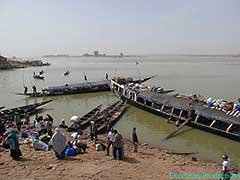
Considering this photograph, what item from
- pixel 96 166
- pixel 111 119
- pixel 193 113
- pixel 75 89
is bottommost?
pixel 111 119

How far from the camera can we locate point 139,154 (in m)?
12.6

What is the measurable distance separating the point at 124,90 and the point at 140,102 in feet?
13.2

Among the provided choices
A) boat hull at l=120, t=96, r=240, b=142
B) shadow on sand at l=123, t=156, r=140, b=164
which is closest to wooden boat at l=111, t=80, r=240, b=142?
boat hull at l=120, t=96, r=240, b=142

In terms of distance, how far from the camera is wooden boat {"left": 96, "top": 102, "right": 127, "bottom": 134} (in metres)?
17.1

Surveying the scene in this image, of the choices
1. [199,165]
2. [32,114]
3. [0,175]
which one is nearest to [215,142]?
[199,165]

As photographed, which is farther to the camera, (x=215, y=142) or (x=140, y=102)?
(x=140, y=102)

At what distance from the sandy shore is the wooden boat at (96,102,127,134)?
14.8 feet

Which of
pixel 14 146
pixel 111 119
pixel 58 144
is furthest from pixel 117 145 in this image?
pixel 111 119

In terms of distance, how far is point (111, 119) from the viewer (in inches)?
784

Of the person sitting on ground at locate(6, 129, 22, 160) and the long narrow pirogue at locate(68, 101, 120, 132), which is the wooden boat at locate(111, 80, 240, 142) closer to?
the long narrow pirogue at locate(68, 101, 120, 132)

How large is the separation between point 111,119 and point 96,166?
955cm

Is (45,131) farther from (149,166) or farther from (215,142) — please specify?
(215,142)

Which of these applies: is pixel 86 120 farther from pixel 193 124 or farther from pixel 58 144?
pixel 58 144

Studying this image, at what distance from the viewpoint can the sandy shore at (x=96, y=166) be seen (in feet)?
31.5
